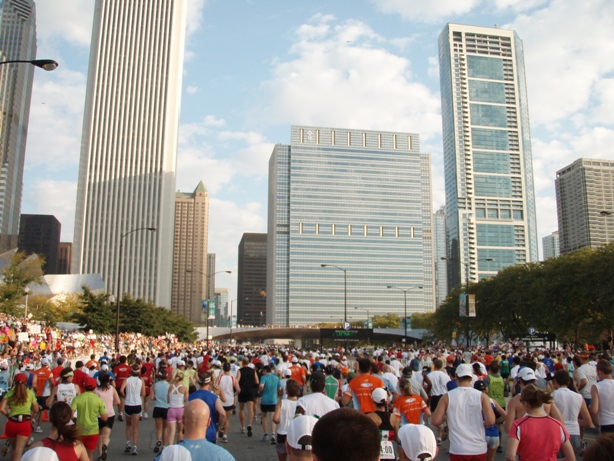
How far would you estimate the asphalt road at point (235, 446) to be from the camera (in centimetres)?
1239

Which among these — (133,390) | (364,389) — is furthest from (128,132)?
(364,389)

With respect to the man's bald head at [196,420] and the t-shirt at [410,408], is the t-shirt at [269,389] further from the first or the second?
the man's bald head at [196,420]

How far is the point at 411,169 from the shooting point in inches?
7702

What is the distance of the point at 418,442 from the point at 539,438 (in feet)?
5.24

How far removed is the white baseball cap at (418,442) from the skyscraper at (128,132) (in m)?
141

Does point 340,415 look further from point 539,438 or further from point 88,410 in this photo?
point 88,410

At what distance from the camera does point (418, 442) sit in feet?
18.5

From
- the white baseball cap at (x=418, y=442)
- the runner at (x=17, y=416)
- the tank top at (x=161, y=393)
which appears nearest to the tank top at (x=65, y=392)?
the runner at (x=17, y=416)

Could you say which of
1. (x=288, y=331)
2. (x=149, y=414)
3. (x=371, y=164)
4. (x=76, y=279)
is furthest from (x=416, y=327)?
(x=149, y=414)

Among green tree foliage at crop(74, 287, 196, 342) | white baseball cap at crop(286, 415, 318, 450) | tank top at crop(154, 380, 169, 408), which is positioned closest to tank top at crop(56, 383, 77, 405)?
tank top at crop(154, 380, 169, 408)

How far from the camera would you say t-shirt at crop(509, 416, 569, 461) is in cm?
629

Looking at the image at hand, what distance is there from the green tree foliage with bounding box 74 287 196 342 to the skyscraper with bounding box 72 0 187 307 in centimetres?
6425

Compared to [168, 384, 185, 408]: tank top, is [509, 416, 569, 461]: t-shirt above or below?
above

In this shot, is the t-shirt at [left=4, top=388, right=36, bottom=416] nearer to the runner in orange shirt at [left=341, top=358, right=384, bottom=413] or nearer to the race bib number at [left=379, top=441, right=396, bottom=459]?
the runner in orange shirt at [left=341, top=358, right=384, bottom=413]
